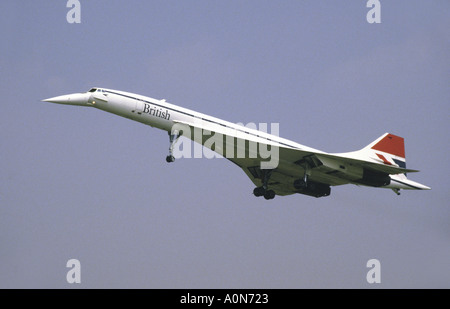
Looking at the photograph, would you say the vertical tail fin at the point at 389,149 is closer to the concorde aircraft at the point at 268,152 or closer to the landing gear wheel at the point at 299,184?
the concorde aircraft at the point at 268,152

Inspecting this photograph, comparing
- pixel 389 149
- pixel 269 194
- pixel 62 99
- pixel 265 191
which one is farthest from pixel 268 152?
pixel 62 99

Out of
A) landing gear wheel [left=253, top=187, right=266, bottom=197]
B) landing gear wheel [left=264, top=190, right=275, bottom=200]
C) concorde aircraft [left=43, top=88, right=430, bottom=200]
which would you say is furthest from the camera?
landing gear wheel [left=264, top=190, right=275, bottom=200]

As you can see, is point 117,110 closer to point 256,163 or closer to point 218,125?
point 218,125

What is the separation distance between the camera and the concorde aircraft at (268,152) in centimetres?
3155

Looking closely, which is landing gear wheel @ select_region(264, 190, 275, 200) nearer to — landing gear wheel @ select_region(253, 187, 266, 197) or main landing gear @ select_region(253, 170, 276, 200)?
main landing gear @ select_region(253, 170, 276, 200)

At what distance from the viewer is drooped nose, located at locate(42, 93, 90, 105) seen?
3102cm

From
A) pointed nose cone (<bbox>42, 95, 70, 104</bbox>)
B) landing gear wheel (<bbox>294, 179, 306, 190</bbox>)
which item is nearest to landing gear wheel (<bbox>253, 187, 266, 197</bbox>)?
landing gear wheel (<bbox>294, 179, 306, 190</bbox>)

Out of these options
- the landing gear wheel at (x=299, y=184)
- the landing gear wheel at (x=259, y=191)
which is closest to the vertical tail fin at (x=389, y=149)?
the landing gear wheel at (x=299, y=184)

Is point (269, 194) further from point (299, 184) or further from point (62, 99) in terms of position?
point (62, 99)

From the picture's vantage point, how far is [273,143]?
32750 millimetres

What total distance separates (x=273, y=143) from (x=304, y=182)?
2.18 metres

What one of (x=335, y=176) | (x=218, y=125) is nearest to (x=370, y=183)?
(x=335, y=176)

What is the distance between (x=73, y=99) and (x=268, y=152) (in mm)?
8623
